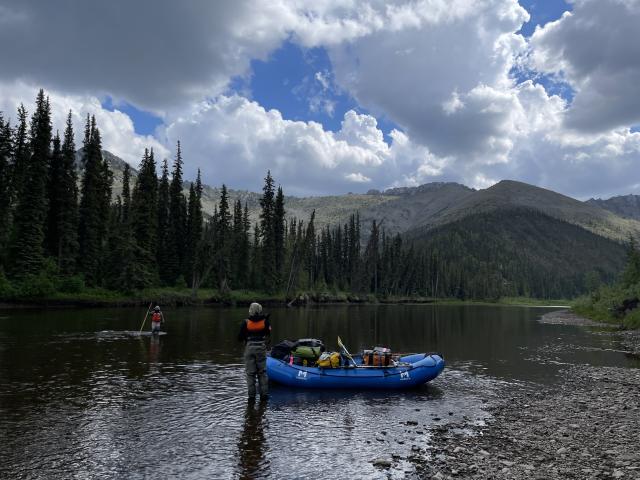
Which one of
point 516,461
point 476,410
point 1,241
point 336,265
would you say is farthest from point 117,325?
point 336,265

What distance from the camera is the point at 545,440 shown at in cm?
1340

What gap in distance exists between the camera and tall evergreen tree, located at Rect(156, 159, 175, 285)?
93.0 metres

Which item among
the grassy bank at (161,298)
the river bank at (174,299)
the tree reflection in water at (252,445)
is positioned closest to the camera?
the tree reflection in water at (252,445)

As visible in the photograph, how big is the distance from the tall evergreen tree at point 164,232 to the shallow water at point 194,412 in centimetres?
5956

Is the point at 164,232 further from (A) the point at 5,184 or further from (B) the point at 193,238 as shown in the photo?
(A) the point at 5,184

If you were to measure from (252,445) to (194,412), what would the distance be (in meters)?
3.97

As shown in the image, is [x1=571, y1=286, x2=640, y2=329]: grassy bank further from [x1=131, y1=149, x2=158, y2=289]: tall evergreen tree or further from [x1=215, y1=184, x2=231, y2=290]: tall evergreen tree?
[x1=131, y1=149, x2=158, y2=289]: tall evergreen tree

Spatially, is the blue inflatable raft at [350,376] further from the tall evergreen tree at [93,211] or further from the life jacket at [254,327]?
the tall evergreen tree at [93,211]

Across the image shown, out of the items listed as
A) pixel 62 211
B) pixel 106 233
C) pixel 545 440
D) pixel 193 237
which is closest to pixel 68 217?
pixel 62 211

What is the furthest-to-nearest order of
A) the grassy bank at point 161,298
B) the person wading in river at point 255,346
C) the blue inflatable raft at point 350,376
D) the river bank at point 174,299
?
the river bank at point 174,299 < the grassy bank at point 161,298 < the blue inflatable raft at point 350,376 < the person wading in river at point 255,346

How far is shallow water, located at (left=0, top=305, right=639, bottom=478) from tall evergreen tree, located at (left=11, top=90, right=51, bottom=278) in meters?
35.0

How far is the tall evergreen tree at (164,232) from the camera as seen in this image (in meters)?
93.0

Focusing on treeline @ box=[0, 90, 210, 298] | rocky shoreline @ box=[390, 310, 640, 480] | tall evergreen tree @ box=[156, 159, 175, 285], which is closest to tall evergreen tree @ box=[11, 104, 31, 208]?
treeline @ box=[0, 90, 210, 298]

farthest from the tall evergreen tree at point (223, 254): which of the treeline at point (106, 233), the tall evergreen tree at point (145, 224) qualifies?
the tall evergreen tree at point (145, 224)
